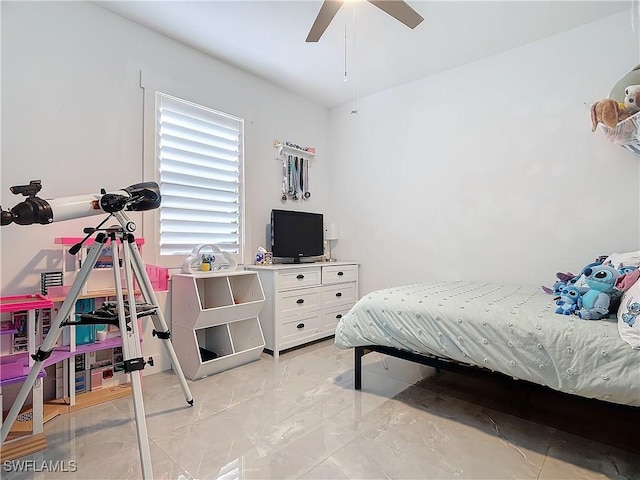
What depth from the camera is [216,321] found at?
260 centimetres

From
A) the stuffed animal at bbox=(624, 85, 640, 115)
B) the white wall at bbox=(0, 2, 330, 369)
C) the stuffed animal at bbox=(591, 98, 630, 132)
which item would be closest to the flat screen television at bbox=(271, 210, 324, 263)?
the white wall at bbox=(0, 2, 330, 369)

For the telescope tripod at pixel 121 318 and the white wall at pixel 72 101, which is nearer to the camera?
the telescope tripod at pixel 121 318

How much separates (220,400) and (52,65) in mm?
2433

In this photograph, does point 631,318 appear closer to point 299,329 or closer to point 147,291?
point 147,291

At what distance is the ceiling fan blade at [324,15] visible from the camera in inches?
78.8

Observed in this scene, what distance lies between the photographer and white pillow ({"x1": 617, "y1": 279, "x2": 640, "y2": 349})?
1349mm

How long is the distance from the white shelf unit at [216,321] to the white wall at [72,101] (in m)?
0.25

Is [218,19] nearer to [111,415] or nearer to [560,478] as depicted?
[111,415]

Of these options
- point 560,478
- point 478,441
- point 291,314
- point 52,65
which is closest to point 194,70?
point 52,65

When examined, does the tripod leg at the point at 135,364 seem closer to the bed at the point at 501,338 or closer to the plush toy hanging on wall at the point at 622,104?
the bed at the point at 501,338

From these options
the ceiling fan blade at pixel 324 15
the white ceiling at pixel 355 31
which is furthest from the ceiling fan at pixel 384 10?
the white ceiling at pixel 355 31

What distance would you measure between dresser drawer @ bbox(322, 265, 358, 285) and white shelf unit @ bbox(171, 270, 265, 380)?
801 mm

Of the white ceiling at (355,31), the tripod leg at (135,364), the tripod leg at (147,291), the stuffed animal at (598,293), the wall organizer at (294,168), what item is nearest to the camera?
the tripod leg at (135,364)

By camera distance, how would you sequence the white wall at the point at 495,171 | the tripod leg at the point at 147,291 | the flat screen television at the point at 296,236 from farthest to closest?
the flat screen television at the point at 296,236 < the white wall at the point at 495,171 < the tripod leg at the point at 147,291
